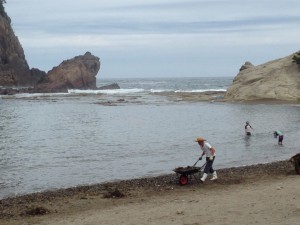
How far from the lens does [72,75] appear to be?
361 feet

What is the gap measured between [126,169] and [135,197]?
237 inches

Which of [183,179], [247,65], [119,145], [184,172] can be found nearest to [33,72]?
[247,65]

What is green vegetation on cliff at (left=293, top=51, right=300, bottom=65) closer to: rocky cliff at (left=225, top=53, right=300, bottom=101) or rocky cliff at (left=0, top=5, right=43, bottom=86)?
rocky cliff at (left=225, top=53, right=300, bottom=101)

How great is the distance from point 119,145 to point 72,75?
272 feet

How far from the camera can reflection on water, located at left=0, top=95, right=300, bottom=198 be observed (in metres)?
20.5

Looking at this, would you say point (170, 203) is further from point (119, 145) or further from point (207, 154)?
point (119, 145)

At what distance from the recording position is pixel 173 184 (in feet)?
56.7

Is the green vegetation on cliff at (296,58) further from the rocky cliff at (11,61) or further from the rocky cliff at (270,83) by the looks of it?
the rocky cliff at (11,61)

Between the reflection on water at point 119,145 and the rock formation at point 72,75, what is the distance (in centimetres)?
5546

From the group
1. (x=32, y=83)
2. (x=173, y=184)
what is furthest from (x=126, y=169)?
(x=32, y=83)

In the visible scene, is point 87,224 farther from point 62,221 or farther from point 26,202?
point 26,202

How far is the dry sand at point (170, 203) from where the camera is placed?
1202cm

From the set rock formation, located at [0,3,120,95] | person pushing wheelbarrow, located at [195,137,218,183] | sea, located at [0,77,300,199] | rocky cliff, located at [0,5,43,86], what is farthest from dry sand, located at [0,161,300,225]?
rocky cliff, located at [0,5,43,86]

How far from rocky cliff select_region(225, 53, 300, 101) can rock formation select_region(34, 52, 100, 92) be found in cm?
4416
